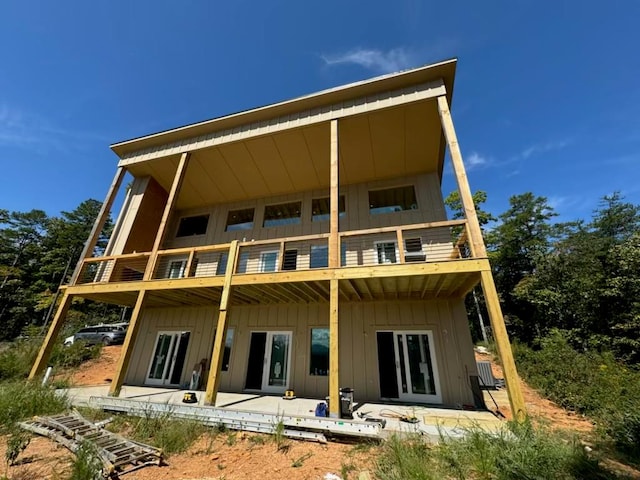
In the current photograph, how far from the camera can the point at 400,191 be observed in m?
10.0

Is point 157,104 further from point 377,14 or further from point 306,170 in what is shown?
point 377,14

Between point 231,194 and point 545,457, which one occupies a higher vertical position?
point 231,194

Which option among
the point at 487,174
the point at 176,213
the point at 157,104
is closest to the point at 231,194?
the point at 176,213

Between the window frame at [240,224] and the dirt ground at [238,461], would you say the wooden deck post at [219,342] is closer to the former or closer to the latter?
the dirt ground at [238,461]

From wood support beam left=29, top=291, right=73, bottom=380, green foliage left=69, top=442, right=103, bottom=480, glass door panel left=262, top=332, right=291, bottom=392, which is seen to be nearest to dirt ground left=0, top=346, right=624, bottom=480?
green foliage left=69, top=442, right=103, bottom=480

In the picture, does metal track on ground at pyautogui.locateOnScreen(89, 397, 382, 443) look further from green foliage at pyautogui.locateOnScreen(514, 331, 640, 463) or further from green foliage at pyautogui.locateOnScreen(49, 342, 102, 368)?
green foliage at pyautogui.locateOnScreen(49, 342, 102, 368)

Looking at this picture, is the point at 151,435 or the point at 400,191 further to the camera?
the point at 400,191

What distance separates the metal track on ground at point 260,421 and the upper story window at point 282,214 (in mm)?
7084

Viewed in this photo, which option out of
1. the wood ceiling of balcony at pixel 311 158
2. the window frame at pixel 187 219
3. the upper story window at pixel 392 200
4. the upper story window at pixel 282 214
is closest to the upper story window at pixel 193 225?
the window frame at pixel 187 219

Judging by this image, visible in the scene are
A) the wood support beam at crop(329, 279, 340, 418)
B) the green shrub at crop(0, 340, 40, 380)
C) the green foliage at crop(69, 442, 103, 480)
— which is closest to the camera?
the green foliage at crop(69, 442, 103, 480)

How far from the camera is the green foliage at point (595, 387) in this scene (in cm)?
427

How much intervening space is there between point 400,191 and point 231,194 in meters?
7.56

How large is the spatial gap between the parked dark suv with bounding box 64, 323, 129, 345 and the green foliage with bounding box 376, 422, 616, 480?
19.4m

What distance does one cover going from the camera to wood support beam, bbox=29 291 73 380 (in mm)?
7175
